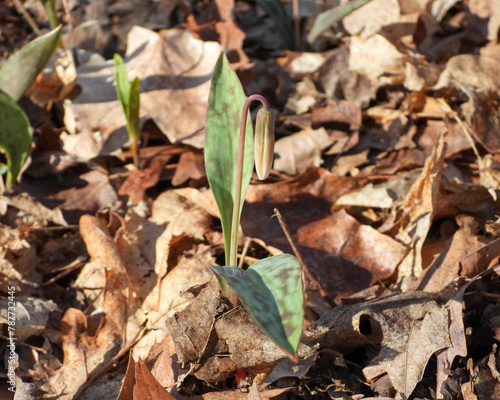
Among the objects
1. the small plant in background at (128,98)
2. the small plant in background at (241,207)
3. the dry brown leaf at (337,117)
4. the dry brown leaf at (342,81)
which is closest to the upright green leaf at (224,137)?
the small plant in background at (241,207)

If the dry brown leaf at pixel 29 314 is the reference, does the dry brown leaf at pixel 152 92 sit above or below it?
above

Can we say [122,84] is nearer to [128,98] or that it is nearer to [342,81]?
[128,98]

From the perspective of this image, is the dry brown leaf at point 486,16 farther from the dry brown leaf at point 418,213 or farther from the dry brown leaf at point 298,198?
the dry brown leaf at point 298,198

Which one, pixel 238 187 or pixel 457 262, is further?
pixel 457 262

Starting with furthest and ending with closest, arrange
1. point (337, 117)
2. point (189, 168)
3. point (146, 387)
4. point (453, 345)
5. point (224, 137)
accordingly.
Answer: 1. point (337, 117)
2. point (189, 168)
3. point (224, 137)
4. point (453, 345)
5. point (146, 387)

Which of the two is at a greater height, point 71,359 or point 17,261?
point 17,261

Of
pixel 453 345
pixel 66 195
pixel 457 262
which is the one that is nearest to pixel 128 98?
pixel 66 195

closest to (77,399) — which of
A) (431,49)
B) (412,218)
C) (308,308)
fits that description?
(308,308)

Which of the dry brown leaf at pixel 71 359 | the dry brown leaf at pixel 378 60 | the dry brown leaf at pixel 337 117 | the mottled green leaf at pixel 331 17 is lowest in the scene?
the dry brown leaf at pixel 71 359
